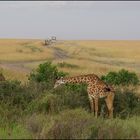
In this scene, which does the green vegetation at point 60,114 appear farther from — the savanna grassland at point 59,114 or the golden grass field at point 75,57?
the golden grass field at point 75,57

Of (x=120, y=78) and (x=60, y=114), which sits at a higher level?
(x=60, y=114)

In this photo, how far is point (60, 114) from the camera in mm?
11109

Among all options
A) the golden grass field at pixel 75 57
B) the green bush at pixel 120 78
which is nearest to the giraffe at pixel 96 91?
the green bush at pixel 120 78

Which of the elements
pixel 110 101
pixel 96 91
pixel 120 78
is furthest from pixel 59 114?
pixel 120 78

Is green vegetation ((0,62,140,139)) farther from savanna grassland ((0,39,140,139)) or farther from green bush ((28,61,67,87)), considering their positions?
green bush ((28,61,67,87))

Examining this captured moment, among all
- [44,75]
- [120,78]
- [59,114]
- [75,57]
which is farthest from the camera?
[75,57]

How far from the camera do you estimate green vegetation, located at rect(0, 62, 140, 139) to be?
31.8 ft

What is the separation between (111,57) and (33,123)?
5561 centimetres

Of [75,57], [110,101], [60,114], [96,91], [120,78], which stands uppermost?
[60,114]

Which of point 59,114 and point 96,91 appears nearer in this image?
point 59,114

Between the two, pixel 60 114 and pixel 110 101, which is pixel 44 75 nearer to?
pixel 110 101

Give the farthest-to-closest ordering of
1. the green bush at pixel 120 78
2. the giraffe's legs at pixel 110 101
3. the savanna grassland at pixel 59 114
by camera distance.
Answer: the green bush at pixel 120 78 → the giraffe's legs at pixel 110 101 → the savanna grassland at pixel 59 114

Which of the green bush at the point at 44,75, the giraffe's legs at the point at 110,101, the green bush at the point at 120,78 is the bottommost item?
the green bush at the point at 120,78

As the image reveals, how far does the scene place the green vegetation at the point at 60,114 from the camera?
970cm
